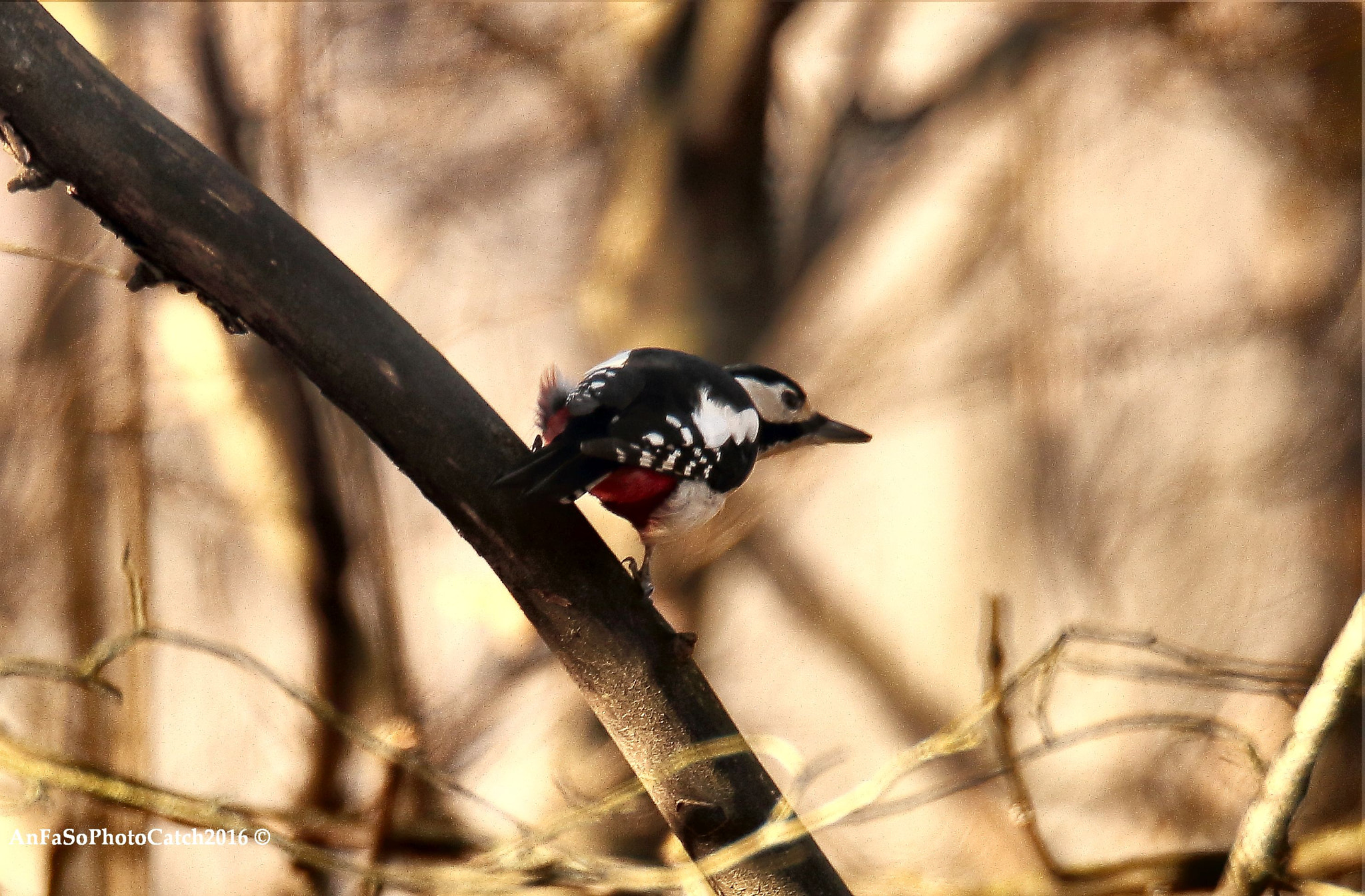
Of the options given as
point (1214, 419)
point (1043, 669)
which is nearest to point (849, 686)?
point (1214, 419)

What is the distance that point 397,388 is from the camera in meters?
0.67

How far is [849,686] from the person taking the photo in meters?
1.66

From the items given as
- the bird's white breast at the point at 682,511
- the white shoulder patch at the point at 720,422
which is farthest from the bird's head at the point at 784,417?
the bird's white breast at the point at 682,511

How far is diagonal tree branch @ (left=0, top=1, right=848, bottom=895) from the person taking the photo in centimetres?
60

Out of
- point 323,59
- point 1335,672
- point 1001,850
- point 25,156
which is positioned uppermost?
point 323,59

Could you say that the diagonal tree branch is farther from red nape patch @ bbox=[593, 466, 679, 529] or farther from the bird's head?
the bird's head

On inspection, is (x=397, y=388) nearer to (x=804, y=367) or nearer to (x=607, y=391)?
(x=607, y=391)

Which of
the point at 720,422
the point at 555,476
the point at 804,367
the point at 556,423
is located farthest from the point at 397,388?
the point at 804,367

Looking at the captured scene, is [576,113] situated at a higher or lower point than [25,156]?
higher

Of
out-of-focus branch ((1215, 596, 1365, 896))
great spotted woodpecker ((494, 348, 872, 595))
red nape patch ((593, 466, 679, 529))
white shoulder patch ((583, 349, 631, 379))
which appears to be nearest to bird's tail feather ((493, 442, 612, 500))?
great spotted woodpecker ((494, 348, 872, 595))

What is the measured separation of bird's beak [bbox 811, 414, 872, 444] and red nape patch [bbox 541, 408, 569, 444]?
434 mm

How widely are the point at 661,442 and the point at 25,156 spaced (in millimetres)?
484

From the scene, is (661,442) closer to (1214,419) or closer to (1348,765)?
(1214,419)

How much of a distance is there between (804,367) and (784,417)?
0.41 meters
